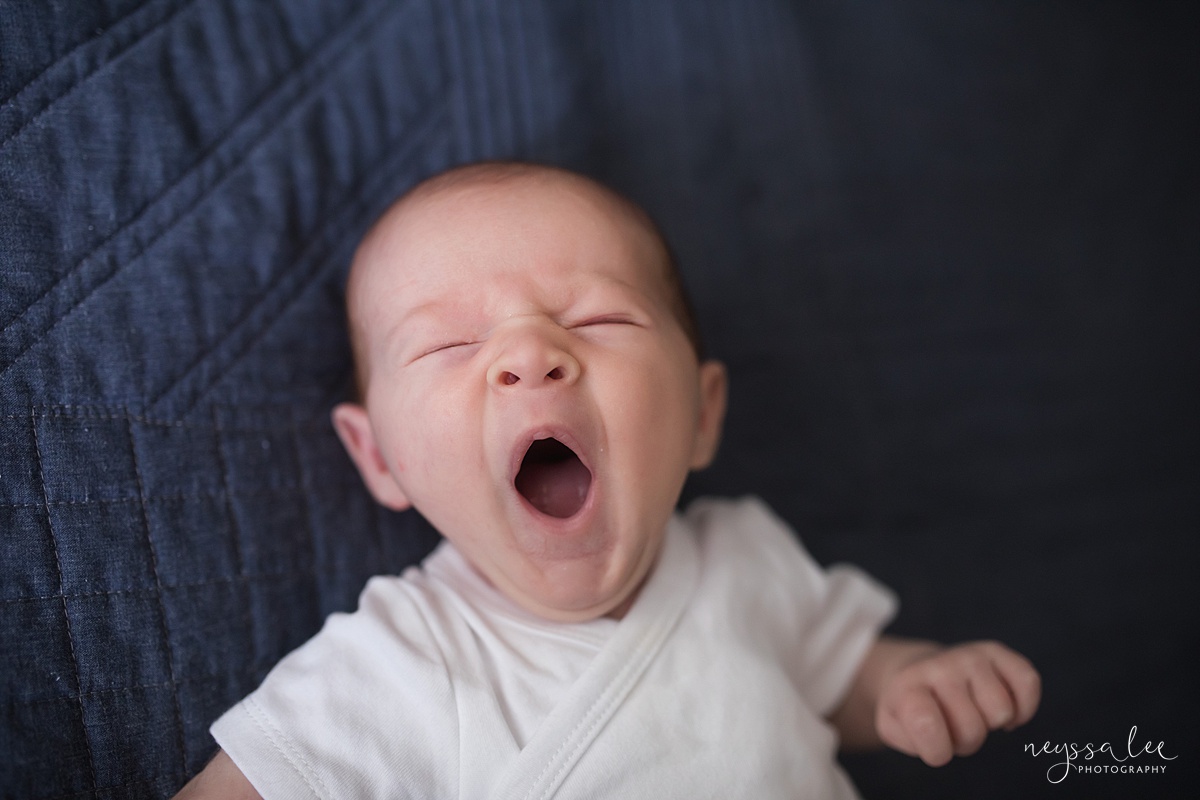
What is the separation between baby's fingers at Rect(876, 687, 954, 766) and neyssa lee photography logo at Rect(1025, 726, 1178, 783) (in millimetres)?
476

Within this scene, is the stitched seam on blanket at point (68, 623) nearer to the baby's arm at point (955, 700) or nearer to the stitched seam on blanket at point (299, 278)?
the stitched seam on blanket at point (299, 278)

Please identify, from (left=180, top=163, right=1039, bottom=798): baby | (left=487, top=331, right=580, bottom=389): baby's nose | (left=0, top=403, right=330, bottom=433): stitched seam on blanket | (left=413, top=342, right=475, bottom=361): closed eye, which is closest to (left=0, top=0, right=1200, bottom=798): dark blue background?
(left=0, top=403, right=330, bottom=433): stitched seam on blanket

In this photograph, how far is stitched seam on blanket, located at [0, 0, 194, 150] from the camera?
35.3 inches

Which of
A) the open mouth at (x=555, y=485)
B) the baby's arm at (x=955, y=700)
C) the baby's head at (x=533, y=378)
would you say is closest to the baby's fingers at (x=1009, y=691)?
the baby's arm at (x=955, y=700)

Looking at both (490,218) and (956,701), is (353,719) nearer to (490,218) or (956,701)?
(490,218)

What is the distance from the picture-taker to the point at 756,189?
1.42 m

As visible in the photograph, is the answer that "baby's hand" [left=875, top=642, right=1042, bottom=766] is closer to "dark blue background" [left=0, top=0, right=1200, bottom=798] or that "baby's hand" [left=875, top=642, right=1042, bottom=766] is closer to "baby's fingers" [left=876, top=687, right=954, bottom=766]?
"baby's fingers" [left=876, top=687, right=954, bottom=766]

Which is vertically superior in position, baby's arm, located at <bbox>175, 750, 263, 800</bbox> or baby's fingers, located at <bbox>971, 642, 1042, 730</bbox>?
baby's arm, located at <bbox>175, 750, 263, 800</bbox>

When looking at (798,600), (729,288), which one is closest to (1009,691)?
(798,600)

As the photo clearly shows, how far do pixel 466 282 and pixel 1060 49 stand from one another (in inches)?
50.2

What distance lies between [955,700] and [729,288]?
2.35 feet

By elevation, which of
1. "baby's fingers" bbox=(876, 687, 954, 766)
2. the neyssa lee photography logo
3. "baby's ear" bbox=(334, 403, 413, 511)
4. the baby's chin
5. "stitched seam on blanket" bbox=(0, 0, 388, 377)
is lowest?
the neyssa lee photography logo

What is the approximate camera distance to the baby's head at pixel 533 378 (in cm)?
83

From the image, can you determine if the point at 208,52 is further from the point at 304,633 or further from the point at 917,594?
the point at 917,594
